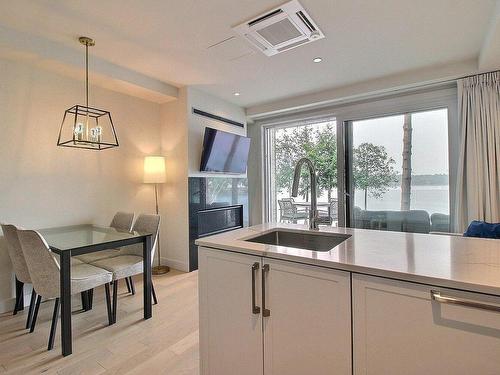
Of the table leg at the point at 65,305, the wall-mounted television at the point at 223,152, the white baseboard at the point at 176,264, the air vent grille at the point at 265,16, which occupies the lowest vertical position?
the white baseboard at the point at 176,264

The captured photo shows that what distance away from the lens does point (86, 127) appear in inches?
100

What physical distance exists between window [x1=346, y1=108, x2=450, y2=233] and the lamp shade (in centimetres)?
270

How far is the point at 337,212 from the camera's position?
404cm

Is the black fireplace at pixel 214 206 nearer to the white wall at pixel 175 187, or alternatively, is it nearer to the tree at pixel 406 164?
the white wall at pixel 175 187

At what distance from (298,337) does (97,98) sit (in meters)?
3.40

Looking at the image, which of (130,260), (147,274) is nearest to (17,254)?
(130,260)

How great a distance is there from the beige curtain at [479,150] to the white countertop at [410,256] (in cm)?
205

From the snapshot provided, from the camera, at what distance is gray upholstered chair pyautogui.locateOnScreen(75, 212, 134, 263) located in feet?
8.39

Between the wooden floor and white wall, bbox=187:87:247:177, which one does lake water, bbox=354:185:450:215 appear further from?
the wooden floor

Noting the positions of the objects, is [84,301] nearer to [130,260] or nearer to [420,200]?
[130,260]

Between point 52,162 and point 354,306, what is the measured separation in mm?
3188

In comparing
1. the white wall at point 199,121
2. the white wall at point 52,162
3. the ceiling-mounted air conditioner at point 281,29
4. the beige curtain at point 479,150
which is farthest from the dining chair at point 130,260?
the beige curtain at point 479,150

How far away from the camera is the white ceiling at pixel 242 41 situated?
1988 millimetres

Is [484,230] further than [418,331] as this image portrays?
Yes
